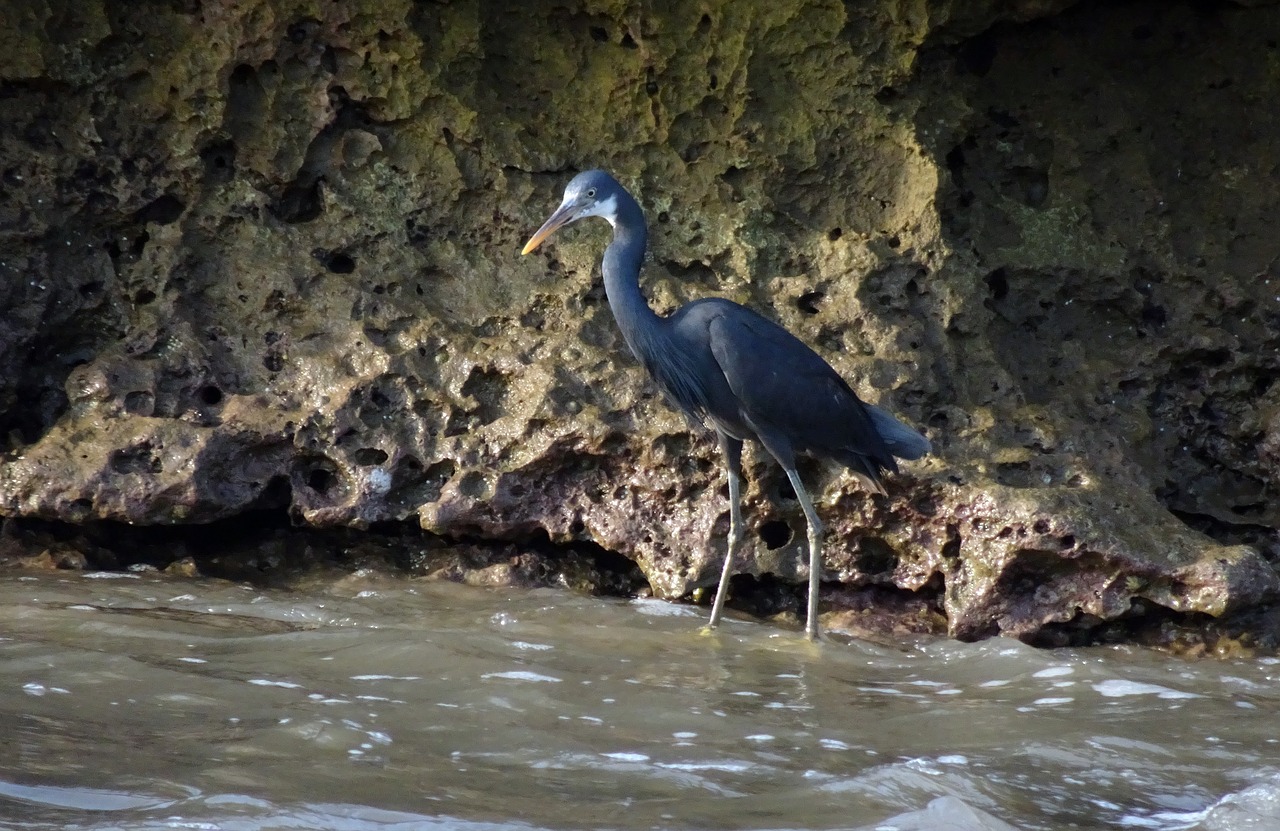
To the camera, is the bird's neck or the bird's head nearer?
the bird's neck

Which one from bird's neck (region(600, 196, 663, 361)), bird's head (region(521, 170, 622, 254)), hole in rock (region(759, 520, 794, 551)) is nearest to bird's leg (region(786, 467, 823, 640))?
hole in rock (region(759, 520, 794, 551))

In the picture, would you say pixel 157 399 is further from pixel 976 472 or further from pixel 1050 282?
pixel 1050 282

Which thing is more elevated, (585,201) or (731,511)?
(585,201)

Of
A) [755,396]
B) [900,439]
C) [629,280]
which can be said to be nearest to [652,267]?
[629,280]

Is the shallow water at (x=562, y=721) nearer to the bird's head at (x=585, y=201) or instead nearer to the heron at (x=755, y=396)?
the heron at (x=755, y=396)

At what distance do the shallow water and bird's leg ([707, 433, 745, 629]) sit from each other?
101 millimetres

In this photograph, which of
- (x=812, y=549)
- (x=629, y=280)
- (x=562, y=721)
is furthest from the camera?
(x=629, y=280)

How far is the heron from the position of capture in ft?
18.2

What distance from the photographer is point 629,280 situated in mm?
5797

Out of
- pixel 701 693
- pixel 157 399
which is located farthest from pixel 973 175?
pixel 157 399

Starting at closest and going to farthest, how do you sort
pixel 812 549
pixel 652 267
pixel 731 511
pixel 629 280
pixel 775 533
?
1. pixel 812 549
2. pixel 731 511
3. pixel 629 280
4. pixel 775 533
5. pixel 652 267

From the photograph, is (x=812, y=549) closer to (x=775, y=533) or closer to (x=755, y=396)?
(x=775, y=533)

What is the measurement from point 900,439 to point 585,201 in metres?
1.48

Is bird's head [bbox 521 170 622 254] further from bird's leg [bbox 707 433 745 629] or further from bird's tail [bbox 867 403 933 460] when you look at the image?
bird's tail [bbox 867 403 933 460]
